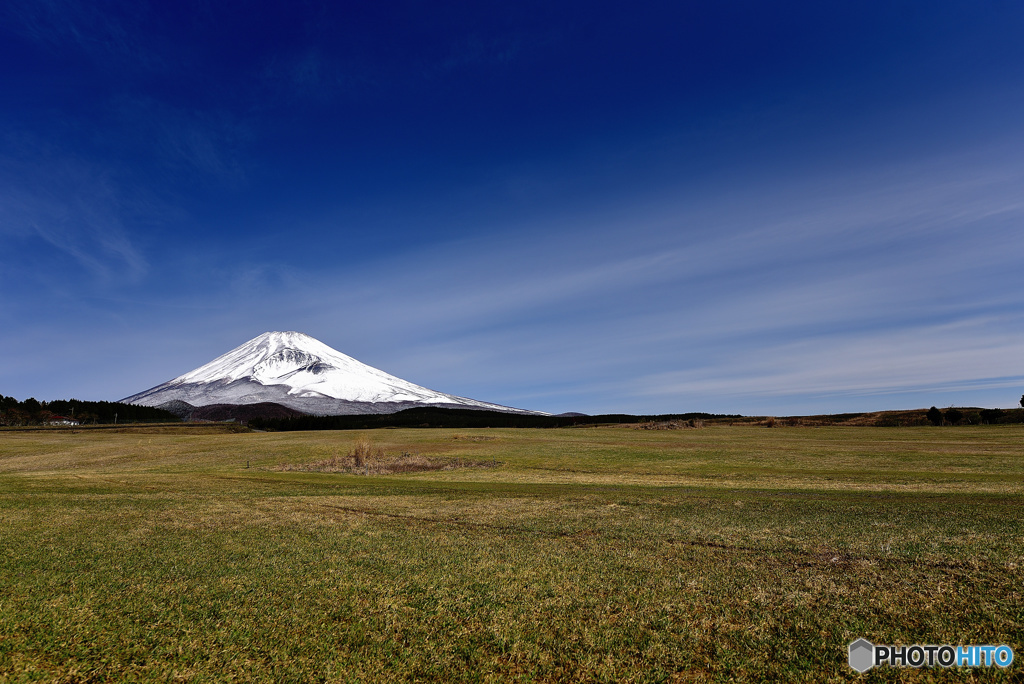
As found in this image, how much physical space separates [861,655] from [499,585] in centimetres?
619

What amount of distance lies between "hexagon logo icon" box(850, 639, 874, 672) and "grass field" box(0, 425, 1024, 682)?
0.17 m

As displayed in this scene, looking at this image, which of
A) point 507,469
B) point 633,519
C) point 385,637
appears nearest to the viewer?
point 385,637

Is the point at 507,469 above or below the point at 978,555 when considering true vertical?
below

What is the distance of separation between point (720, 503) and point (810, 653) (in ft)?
53.7

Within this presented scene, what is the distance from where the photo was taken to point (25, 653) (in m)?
7.19

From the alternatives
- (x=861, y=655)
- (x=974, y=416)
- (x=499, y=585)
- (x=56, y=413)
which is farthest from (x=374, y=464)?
(x=56, y=413)

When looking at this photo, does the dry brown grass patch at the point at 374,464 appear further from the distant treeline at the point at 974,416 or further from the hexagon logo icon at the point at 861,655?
the distant treeline at the point at 974,416

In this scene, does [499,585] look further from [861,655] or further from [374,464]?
[374,464]

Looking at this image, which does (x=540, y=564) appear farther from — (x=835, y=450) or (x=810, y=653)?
(x=835, y=450)

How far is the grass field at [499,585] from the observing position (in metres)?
7.19

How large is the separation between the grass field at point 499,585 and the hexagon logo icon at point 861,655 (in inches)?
6.7

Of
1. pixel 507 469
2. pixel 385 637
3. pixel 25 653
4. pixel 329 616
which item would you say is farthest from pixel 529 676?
pixel 507 469

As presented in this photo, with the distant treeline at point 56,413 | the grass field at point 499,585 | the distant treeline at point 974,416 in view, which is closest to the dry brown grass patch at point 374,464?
the grass field at point 499,585

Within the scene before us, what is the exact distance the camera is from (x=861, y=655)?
739 centimetres
